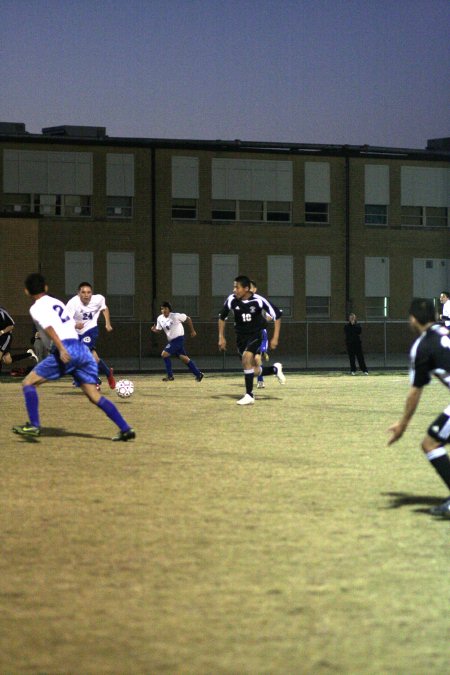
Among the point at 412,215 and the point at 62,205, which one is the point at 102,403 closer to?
the point at 62,205

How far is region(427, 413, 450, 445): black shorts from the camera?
29.7 ft

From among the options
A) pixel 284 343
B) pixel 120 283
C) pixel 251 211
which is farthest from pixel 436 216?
pixel 120 283

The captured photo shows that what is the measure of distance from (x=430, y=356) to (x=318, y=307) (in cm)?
5097

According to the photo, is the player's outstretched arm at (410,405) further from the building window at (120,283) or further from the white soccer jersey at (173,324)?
the building window at (120,283)

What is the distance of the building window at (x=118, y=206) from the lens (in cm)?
5681

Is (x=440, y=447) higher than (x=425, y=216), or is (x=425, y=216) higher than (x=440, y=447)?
(x=425, y=216)

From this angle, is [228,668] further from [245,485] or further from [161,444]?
[161,444]

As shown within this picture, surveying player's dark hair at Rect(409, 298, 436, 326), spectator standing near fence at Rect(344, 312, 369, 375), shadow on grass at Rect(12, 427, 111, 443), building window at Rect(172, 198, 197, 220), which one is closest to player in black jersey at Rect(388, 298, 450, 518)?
player's dark hair at Rect(409, 298, 436, 326)

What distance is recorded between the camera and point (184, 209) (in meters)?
58.0

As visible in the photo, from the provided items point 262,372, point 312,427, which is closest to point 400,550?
point 312,427

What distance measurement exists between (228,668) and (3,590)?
195 cm

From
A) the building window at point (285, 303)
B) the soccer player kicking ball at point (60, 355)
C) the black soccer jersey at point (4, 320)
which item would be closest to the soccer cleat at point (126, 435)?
the soccer player kicking ball at point (60, 355)

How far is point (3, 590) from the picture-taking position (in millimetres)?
6668

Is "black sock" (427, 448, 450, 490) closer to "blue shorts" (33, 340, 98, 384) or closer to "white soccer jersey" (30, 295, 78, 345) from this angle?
"blue shorts" (33, 340, 98, 384)
